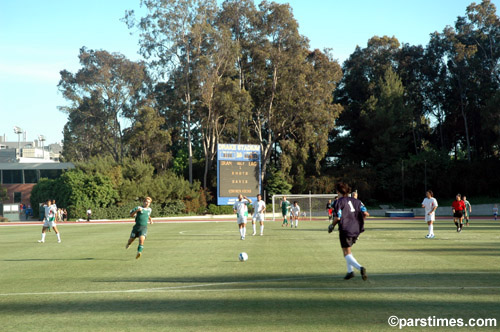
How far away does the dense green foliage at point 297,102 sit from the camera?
59.8 meters

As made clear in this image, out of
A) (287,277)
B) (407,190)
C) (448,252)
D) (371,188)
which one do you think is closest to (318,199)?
(371,188)

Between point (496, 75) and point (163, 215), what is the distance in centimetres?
4491

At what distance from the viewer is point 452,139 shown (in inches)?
2842

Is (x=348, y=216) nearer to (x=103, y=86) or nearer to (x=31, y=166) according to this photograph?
(x=103, y=86)

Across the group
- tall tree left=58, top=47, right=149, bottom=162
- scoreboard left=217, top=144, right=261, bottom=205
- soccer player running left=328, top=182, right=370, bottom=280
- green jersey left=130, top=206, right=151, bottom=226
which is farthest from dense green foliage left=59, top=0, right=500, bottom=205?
soccer player running left=328, top=182, right=370, bottom=280

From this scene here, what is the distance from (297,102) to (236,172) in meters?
15.9

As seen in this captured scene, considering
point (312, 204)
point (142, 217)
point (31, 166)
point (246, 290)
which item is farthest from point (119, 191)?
point (246, 290)

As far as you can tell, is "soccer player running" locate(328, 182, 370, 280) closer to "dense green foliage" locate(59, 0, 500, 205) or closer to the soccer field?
the soccer field

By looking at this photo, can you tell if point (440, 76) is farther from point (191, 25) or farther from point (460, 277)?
point (460, 277)

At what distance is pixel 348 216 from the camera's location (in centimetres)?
1073

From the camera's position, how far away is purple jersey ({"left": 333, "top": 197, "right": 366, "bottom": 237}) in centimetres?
1066

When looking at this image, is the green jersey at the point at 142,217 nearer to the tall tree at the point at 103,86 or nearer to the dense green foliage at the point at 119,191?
the dense green foliage at the point at 119,191

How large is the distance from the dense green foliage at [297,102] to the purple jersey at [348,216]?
152ft

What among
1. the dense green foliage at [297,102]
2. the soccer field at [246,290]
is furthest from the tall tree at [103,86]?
the soccer field at [246,290]
